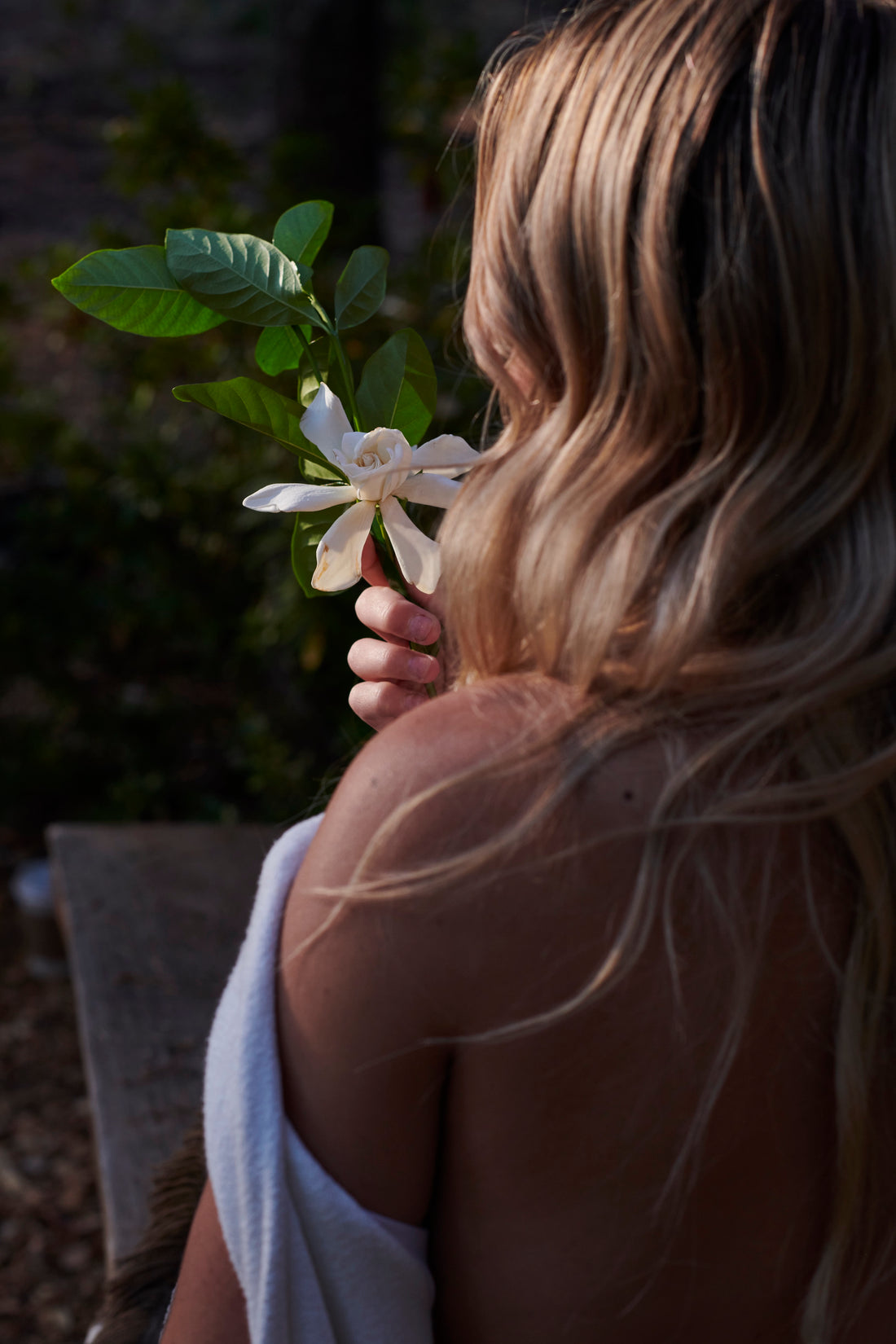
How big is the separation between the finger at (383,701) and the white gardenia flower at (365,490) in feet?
0.38

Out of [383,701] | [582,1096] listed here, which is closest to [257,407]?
[383,701]

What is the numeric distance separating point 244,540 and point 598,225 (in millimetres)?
2654

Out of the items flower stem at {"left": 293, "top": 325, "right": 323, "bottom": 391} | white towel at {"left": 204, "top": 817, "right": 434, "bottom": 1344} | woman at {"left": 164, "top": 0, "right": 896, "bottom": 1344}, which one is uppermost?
flower stem at {"left": 293, "top": 325, "right": 323, "bottom": 391}

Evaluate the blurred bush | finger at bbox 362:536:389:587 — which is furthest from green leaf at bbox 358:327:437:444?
the blurred bush

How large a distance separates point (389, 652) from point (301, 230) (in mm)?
422

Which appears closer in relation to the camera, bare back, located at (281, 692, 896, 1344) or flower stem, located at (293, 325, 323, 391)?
bare back, located at (281, 692, 896, 1344)

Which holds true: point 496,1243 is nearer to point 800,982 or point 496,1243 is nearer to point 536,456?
point 800,982

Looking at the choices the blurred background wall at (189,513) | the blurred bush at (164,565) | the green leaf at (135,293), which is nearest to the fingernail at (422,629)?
the green leaf at (135,293)

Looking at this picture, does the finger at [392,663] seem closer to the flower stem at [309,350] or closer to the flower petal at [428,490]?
the flower petal at [428,490]

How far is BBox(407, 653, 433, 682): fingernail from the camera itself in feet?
3.60

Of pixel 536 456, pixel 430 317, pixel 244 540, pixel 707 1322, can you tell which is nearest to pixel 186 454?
pixel 244 540

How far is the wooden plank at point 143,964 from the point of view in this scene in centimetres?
183

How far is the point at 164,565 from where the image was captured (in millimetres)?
3402

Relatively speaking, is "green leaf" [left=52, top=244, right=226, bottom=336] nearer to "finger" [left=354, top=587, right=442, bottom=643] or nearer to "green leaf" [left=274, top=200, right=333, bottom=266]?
"green leaf" [left=274, top=200, right=333, bottom=266]
